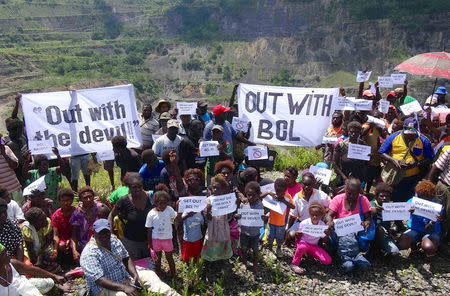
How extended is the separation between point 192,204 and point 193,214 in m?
0.35

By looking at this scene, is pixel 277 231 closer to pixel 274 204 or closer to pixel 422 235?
pixel 274 204

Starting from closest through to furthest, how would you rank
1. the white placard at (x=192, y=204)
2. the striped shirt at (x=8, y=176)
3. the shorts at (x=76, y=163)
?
the white placard at (x=192, y=204) < the striped shirt at (x=8, y=176) < the shorts at (x=76, y=163)

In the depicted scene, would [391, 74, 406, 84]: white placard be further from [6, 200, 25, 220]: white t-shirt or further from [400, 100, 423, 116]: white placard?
[6, 200, 25, 220]: white t-shirt

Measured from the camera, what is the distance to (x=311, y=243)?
6.05 m

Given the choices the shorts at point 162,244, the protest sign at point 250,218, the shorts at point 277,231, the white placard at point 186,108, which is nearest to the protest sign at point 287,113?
the white placard at point 186,108

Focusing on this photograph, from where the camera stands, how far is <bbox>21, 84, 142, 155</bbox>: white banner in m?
7.34

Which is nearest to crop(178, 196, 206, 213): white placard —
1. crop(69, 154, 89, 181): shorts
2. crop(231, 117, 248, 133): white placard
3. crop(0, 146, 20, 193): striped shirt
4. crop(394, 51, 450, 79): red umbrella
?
crop(231, 117, 248, 133): white placard

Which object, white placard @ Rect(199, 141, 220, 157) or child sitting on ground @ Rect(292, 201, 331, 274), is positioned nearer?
child sitting on ground @ Rect(292, 201, 331, 274)

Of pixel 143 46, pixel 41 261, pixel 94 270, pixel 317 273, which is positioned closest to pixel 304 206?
pixel 317 273

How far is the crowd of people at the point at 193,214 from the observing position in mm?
5180

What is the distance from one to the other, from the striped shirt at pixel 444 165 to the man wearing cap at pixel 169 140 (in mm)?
4107

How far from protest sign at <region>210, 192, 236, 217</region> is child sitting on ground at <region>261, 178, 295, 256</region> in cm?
59

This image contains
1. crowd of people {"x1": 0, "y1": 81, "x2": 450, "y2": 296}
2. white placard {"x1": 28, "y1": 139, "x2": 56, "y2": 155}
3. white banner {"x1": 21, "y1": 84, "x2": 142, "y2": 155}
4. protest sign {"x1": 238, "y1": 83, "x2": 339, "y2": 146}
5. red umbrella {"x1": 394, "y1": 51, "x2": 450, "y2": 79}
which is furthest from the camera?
protest sign {"x1": 238, "y1": 83, "x2": 339, "y2": 146}

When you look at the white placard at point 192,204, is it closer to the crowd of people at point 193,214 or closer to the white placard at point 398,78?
the crowd of people at point 193,214
